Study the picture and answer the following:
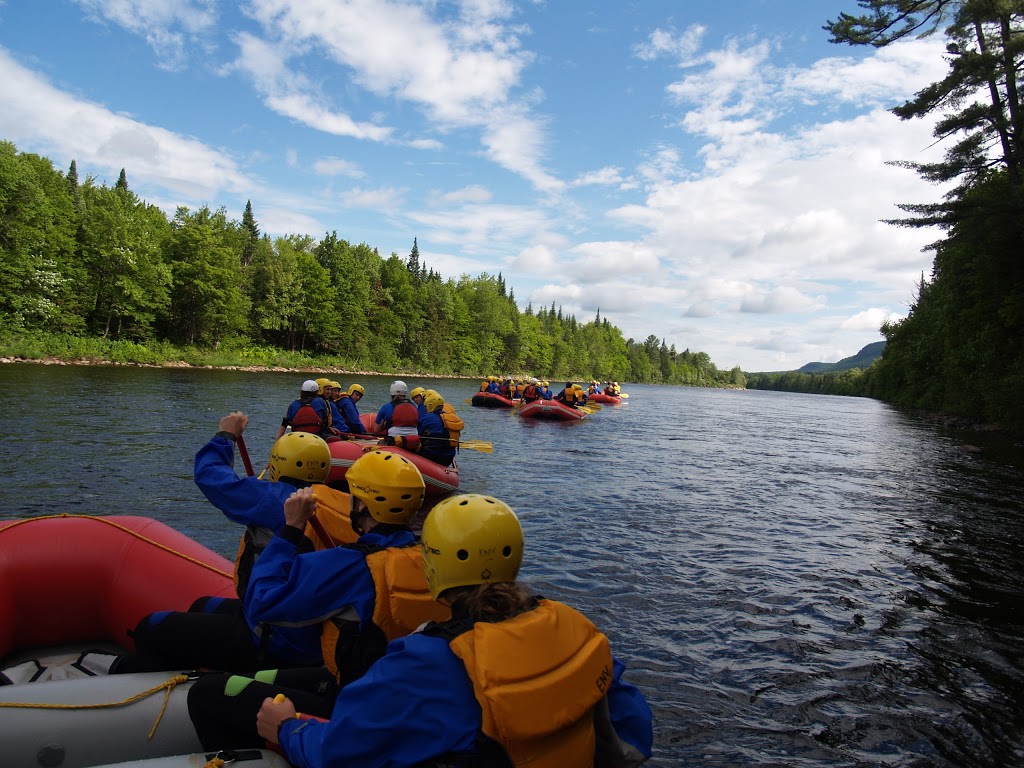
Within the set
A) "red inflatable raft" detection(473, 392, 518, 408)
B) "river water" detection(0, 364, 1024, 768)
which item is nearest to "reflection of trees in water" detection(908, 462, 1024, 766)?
"river water" detection(0, 364, 1024, 768)

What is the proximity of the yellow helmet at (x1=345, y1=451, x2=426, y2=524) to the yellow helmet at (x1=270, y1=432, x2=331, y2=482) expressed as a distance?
2.73 feet

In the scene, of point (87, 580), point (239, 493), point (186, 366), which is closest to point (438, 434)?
point (87, 580)

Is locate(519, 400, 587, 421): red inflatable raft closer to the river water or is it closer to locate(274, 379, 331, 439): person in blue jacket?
the river water

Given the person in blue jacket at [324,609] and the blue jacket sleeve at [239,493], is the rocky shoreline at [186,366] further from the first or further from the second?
the person in blue jacket at [324,609]

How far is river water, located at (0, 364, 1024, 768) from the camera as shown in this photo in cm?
457

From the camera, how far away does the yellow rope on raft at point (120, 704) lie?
2648 mm

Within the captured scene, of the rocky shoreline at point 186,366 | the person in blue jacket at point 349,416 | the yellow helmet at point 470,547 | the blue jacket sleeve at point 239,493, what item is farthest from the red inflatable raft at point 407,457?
the rocky shoreline at point 186,366

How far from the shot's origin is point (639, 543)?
8.72 meters

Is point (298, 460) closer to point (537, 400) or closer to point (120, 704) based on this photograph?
point (120, 704)

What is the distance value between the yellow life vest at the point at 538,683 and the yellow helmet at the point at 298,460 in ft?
7.61

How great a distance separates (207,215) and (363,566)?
55.0 meters

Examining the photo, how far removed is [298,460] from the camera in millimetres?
3818

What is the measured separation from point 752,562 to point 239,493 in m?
6.90

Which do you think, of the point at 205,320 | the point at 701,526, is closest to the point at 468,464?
the point at 701,526
